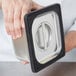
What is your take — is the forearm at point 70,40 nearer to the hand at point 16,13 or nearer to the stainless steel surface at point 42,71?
the stainless steel surface at point 42,71

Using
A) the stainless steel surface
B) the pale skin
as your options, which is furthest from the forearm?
the pale skin

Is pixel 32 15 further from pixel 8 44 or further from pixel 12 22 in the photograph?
pixel 8 44

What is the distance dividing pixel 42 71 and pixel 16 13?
22cm

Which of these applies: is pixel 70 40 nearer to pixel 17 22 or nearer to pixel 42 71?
pixel 42 71

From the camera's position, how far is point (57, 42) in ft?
1.41

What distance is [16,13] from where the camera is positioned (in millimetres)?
424

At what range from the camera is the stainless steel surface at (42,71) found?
572 mm

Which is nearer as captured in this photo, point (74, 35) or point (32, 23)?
point (32, 23)

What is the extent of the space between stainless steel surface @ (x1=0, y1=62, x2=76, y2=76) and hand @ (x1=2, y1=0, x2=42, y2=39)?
18 cm

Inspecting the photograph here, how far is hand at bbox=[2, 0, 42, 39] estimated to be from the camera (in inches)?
16.4

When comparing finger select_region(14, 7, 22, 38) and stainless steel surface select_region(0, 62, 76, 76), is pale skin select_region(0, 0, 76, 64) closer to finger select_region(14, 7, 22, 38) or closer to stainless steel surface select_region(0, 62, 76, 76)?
finger select_region(14, 7, 22, 38)

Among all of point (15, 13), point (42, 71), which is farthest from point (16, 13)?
point (42, 71)

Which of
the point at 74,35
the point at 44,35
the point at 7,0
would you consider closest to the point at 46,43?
the point at 44,35

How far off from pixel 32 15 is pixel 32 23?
0.01 meters
